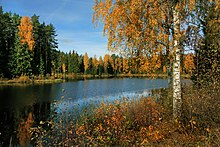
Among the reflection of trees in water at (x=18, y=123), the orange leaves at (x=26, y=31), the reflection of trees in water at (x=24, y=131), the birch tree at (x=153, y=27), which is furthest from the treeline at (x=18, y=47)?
A: the birch tree at (x=153, y=27)

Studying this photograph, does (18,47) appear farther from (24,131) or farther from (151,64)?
(151,64)

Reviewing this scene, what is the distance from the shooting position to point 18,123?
12.1m

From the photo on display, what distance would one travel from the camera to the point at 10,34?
154 ft

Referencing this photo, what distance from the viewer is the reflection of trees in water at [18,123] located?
959 centimetres

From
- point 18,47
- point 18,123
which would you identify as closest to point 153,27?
point 18,123

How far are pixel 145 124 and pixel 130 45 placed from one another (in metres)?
3.34

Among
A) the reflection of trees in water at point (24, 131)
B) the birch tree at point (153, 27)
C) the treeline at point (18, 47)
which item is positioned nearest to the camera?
the birch tree at point (153, 27)

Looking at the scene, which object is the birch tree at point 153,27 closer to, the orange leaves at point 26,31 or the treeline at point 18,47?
the treeline at point 18,47

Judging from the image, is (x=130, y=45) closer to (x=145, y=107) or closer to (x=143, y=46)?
(x=143, y=46)

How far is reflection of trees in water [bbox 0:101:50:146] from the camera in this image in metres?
9.59

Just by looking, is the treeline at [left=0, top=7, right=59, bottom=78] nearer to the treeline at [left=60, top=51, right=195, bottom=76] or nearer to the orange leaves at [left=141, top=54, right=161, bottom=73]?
the treeline at [left=60, top=51, right=195, bottom=76]

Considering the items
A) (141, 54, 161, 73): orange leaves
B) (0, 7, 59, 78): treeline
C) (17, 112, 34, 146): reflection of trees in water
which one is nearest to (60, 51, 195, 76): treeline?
(141, 54, 161, 73): orange leaves

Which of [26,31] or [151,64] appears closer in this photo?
[151,64]

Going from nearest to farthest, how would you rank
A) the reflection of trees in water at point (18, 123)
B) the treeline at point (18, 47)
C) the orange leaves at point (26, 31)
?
the reflection of trees in water at point (18, 123) → the treeline at point (18, 47) → the orange leaves at point (26, 31)
